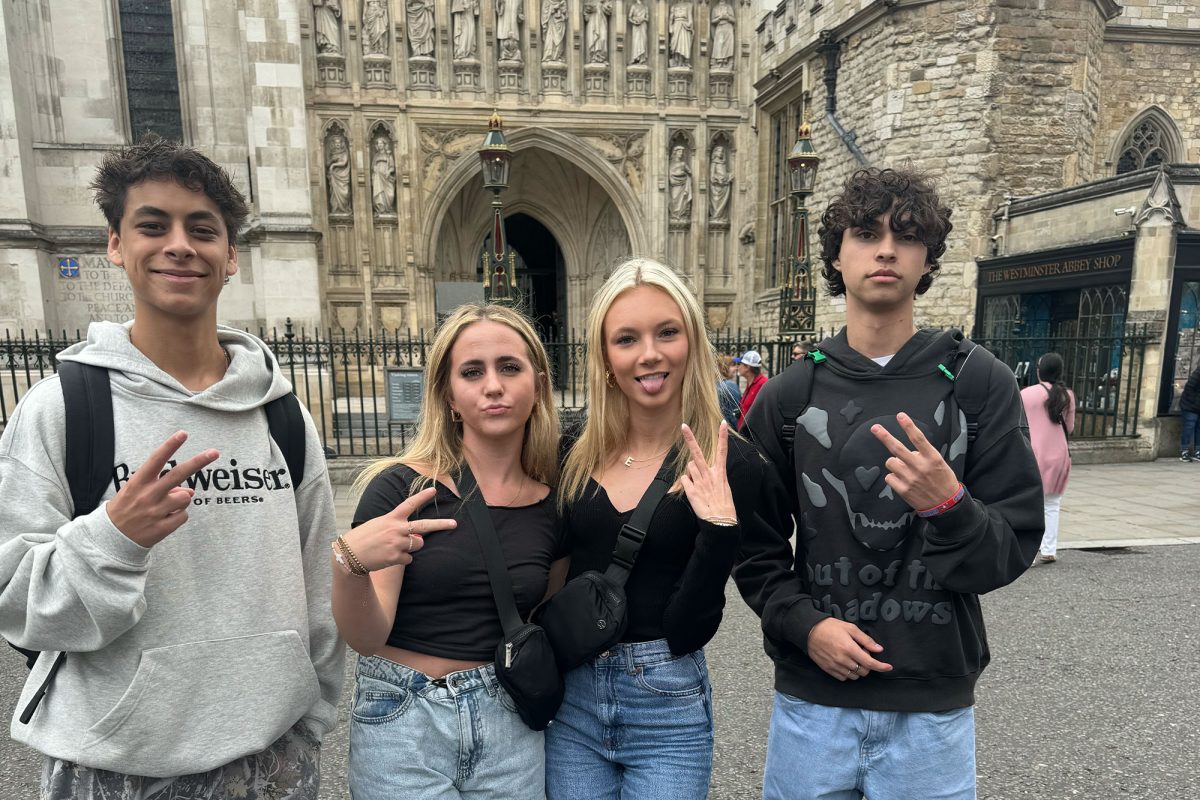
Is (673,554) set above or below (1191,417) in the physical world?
above

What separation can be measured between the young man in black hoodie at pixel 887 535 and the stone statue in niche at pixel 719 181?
627 inches

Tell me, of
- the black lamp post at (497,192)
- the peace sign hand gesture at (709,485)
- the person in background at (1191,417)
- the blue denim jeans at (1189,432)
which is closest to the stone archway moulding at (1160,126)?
the person in background at (1191,417)

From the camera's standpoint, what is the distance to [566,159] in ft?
54.0

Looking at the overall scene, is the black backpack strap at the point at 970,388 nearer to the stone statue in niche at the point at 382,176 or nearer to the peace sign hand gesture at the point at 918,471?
the peace sign hand gesture at the point at 918,471

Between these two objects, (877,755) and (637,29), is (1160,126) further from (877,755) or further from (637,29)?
(877,755)

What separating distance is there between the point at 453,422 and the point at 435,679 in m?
0.64

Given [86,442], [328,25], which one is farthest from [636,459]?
[328,25]

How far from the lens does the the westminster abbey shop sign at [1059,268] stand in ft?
33.5

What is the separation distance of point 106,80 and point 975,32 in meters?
16.3

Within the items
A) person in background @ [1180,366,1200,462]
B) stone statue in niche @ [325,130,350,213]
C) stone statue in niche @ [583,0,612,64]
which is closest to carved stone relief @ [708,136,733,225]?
stone statue in niche @ [583,0,612,64]

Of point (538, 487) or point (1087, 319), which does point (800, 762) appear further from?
point (1087, 319)

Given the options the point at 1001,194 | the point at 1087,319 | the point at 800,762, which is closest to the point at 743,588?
the point at 800,762

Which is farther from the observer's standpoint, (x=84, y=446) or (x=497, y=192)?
(x=497, y=192)

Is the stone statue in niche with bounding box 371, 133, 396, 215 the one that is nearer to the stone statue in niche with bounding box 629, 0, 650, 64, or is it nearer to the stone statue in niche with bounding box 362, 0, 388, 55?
the stone statue in niche with bounding box 362, 0, 388, 55
